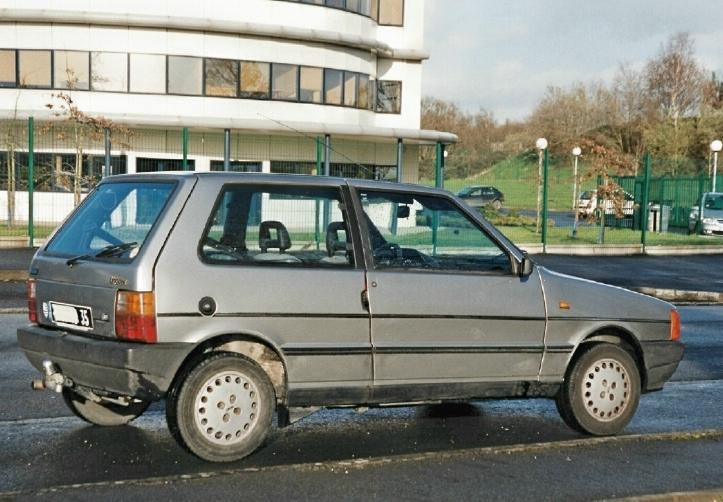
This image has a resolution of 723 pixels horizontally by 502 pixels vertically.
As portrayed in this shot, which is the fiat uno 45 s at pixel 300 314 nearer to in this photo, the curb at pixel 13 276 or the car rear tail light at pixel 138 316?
the car rear tail light at pixel 138 316

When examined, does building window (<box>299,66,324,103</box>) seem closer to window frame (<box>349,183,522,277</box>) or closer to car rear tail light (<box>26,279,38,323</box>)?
window frame (<box>349,183,522,277</box>)

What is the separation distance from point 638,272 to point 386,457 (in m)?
17.0

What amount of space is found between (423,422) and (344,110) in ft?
96.9

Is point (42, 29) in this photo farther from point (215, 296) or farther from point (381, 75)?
point (215, 296)

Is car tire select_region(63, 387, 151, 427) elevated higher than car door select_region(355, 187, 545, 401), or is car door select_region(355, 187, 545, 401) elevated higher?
car door select_region(355, 187, 545, 401)

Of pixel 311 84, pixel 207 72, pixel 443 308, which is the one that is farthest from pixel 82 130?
pixel 443 308

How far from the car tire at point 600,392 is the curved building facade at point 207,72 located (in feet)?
74.6

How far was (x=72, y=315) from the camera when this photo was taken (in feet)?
19.3

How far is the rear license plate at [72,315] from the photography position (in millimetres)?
5758

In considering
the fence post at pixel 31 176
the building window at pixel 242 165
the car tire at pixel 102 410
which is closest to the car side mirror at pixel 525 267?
the car tire at pixel 102 410

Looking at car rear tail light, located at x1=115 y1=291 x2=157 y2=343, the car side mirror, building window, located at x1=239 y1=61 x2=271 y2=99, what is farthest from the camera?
building window, located at x1=239 y1=61 x2=271 y2=99

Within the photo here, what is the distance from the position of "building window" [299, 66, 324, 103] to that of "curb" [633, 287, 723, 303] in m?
19.3

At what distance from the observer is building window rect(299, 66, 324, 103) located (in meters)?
34.6

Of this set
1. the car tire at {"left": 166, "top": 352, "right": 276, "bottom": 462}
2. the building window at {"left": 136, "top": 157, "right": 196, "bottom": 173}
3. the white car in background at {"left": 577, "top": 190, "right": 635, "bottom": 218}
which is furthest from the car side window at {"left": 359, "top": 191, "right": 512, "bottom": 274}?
the white car in background at {"left": 577, "top": 190, "right": 635, "bottom": 218}
